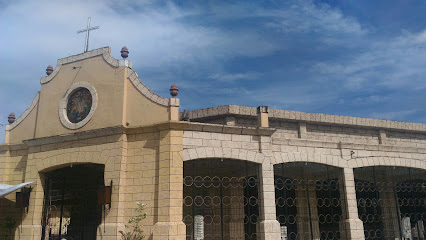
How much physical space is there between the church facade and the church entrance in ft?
0.32

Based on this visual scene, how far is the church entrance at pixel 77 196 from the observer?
14.8m

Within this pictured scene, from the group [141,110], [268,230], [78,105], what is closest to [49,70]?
[78,105]

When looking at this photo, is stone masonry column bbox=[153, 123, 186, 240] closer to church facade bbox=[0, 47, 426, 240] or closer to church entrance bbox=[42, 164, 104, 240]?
church facade bbox=[0, 47, 426, 240]

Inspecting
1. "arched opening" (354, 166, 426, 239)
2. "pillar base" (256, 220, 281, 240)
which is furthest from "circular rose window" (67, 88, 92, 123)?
"arched opening" (354, 166, 426, 239)

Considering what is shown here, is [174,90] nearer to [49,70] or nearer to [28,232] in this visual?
[49,70]

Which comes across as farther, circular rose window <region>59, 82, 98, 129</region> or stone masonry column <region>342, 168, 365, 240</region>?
stone masonry column <region>342, 168, 365, 240</region>

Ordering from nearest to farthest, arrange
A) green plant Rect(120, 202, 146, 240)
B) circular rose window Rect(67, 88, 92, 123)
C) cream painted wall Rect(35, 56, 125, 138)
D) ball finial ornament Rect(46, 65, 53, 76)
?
green plant Rect(120, 202, 146, 240), cream painted wall Rect(35, 56, 125, 138), circular rose window Rect(67, 88, 92, 123), ball finial ornament Rect(46, 65, 53, 76)

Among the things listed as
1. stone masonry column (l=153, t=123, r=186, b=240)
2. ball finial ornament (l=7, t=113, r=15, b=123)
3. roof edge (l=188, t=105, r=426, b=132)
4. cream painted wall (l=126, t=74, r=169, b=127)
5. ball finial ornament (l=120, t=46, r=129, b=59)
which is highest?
ball finial ornament (l=120, t=46, r=129, b=59)

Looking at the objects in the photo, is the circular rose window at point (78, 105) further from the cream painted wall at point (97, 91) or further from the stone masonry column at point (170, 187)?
the stone masonry column at point (170, 187)

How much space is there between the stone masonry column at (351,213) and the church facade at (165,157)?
40 millimetres

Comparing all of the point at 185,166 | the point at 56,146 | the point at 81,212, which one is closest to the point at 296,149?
the point at 185,166

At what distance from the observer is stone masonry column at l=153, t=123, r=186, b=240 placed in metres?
11.4

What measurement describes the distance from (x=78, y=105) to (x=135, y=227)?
5352mm

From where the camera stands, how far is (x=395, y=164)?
632 inches
